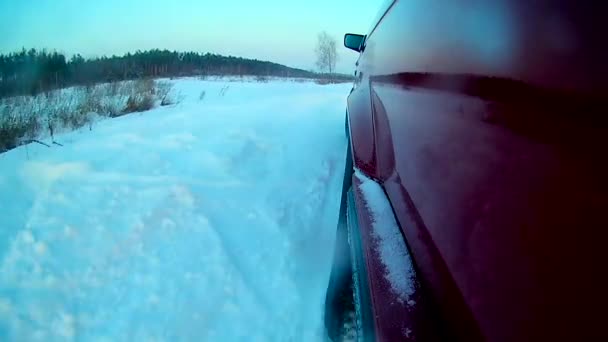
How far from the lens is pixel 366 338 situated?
29.0 inches

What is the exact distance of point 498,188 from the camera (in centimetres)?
50

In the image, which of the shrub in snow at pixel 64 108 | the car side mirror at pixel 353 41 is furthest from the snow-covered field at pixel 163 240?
the car side mirror at pixel 353 41

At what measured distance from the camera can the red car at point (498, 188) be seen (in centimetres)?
37

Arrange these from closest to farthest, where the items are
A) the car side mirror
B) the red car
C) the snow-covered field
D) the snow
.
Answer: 1. the red car
2. the snow
3. the snow-covered field
4. the car side mirror

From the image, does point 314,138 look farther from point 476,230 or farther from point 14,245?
point 476,230

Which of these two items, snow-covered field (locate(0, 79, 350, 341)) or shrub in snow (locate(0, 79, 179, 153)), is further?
shrub in snow (locate(0, 79, 179, 153))

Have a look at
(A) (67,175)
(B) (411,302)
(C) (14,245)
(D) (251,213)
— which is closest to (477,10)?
(B) (411,302)

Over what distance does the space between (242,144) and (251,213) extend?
3.61ft

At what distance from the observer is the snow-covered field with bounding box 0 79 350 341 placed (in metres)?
1.51

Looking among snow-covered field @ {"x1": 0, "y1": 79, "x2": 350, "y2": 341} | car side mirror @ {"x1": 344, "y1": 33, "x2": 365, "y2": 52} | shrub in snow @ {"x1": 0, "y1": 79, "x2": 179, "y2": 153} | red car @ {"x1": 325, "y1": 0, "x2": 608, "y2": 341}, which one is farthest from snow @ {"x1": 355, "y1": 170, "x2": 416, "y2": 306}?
shrub in snow @ {"x1": 0, "y1": 79, "x2": 179, "y2": 153}

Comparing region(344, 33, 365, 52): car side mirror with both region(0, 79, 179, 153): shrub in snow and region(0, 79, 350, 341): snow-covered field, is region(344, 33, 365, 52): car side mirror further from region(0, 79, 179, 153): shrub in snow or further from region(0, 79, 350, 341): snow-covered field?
region(0, 79, 179, 153): shrub in snow

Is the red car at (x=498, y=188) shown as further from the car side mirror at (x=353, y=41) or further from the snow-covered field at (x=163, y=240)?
the car side mirror at (x=353, y=41)

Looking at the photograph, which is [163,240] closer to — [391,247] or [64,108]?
[391,247]

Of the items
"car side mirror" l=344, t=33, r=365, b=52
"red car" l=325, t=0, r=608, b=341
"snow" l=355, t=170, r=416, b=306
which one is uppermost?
"car side mirror" l=344, t=33, r=365, b=52
